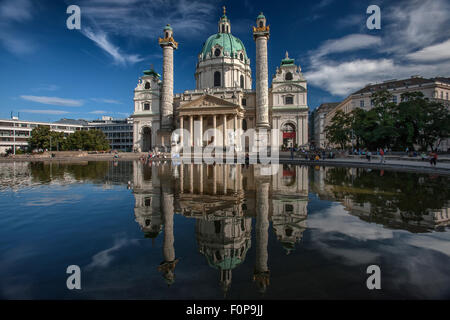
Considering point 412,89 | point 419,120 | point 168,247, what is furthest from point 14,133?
point 412,89

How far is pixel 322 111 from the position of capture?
10262 centimetres

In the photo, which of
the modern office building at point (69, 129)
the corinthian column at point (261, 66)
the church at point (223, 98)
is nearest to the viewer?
the corinthian column at point (261, 66)

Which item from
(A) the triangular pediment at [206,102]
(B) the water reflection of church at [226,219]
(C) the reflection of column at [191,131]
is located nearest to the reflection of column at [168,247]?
(B) the water reflection of church at [226,219]

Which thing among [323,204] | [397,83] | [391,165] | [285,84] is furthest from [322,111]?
[323,204]

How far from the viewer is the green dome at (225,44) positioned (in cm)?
5923

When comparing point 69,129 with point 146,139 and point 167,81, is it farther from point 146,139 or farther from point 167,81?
point 167,81

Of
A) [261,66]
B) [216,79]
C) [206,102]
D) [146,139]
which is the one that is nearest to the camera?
[261,66]

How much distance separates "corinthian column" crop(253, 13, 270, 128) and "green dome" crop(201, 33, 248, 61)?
12354 mm

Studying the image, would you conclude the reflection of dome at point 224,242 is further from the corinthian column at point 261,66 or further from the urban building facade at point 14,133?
the urban building facade at point 14,133

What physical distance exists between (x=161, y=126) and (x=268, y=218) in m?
53.0

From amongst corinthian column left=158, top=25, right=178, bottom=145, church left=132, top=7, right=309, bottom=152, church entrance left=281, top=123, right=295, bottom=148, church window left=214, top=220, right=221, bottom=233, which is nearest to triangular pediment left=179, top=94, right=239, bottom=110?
church left=132, top=7, right=309, bottom=152

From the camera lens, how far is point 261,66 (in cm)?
4697

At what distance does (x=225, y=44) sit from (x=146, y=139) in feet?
106

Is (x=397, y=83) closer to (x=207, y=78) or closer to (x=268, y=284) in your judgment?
(x=207, y=78)
